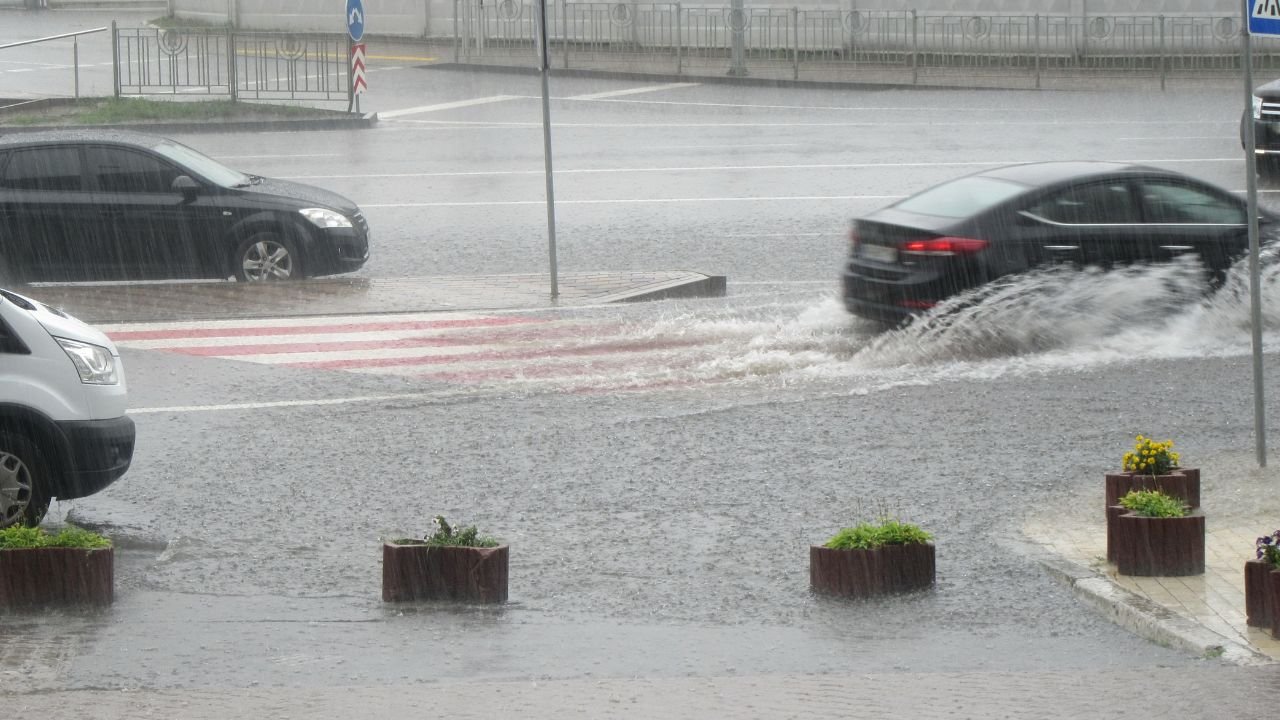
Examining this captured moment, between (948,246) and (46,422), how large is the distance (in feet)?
22.1

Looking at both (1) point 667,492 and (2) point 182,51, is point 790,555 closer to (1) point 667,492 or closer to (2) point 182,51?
(1) point 667,492

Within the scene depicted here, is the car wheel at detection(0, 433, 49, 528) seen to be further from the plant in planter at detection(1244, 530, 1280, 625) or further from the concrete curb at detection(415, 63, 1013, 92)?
the concrete curb at detection(415, 63, 1013, 92)

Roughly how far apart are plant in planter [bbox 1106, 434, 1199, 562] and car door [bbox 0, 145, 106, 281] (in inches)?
414

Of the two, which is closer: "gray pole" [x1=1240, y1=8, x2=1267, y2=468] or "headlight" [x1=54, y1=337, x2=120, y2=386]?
"headlight" [x1=54, y1=337, x2=120, y2=386]

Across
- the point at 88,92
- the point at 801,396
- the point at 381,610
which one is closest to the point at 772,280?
the point at 801,396

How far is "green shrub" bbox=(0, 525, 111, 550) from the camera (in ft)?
24.5

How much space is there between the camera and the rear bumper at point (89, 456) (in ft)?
28.0

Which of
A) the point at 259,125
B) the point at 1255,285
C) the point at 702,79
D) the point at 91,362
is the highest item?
the point at 702,79

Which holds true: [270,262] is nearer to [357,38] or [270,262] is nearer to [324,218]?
[324,218]

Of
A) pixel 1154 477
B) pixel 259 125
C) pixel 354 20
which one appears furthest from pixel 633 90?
pixel 1154 477

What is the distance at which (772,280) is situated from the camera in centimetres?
1659

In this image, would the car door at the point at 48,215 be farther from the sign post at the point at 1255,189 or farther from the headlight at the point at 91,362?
the sign post at the point at 1255,189

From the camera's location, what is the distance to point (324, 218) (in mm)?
16391

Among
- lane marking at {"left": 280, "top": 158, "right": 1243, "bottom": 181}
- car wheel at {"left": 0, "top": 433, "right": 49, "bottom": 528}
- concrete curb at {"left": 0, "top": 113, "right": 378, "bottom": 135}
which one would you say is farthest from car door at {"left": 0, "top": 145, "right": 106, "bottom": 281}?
concrete curb at {"left": 0, "top": 113, "right": 378, "bottom": 135}
